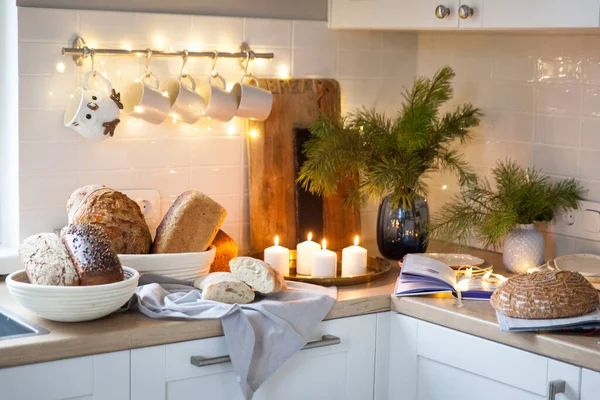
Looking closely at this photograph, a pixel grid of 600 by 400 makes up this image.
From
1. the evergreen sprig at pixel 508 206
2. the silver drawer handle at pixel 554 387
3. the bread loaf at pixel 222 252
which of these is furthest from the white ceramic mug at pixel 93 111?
the silver drawer handle at pixel 554 387

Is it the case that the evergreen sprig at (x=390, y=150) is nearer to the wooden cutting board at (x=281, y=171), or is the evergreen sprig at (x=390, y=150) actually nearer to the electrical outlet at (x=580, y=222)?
the wooden cutting board at (x=281, y=171)

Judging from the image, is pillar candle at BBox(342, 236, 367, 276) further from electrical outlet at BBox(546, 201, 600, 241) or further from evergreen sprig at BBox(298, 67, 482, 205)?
electrical outlet at BBox(546, 201, 600, 241)

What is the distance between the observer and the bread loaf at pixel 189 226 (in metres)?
2.02

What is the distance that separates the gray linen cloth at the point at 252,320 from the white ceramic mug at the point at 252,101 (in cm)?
57

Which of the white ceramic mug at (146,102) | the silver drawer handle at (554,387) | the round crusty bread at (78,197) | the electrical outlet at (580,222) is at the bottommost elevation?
the silver drawer handle at (554,387)

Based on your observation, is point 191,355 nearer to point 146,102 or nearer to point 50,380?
point 50,380

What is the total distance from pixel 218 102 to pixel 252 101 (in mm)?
Result: 98

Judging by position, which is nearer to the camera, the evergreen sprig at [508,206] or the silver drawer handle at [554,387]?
the silver drawer handle at [554,387]

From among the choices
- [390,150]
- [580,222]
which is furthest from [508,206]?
[390,150]

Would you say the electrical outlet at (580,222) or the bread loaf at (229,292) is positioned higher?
the electrical outlet at (580,222)

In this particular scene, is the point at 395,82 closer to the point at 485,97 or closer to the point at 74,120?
the point at 485,97

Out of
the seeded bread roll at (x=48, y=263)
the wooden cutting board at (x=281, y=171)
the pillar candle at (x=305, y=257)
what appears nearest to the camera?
the seeded bread roll at (x=48, y=263)

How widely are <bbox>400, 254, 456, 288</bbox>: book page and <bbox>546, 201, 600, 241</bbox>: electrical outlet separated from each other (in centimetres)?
38

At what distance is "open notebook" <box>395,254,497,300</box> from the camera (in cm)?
197
